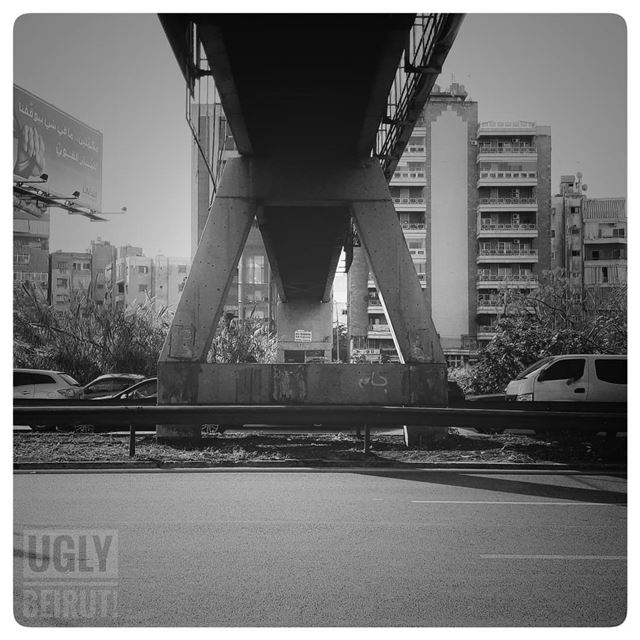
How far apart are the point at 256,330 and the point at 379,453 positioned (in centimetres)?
2401

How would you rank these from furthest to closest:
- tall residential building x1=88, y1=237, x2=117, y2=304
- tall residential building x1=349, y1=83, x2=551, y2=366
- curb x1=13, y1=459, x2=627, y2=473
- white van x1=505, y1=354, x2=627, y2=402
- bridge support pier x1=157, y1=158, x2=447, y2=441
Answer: tall residential building x1=349, y1=83, x2=551, y2=366, white van x1=505, y1=354, x2=627, y2=402, bridge support pier x1=157, y1=158, x2=447, y2=441, curb x1=13, y1=459, x2=627, y2=473, tall residential building x1=88, y1=237, x2=117, y2=304

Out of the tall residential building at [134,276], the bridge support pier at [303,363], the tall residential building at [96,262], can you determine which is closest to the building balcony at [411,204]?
the tall residential building at [96,262]

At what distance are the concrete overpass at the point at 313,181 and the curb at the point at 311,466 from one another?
2536mm

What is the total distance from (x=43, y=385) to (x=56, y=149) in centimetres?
1284

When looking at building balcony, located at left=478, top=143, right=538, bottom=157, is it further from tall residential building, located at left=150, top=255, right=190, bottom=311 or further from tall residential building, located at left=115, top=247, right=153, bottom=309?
tall residential building, located at left=115, top=247, right=153, bottom=309

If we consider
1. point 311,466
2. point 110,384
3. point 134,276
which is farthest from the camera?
point 134,276

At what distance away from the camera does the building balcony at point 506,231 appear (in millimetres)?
62750

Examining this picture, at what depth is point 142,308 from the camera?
32.9 m

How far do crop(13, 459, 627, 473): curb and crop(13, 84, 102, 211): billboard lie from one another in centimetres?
404

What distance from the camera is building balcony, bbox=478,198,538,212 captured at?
208 ft

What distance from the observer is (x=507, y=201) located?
209ft

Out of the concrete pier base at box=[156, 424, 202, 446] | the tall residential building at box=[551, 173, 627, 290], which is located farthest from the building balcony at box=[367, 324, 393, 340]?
the concrete pier base at box=[156, 424, 202, 446]

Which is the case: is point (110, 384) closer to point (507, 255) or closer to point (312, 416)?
point (312, 416)

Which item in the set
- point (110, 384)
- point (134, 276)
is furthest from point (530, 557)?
point (134, 276)
